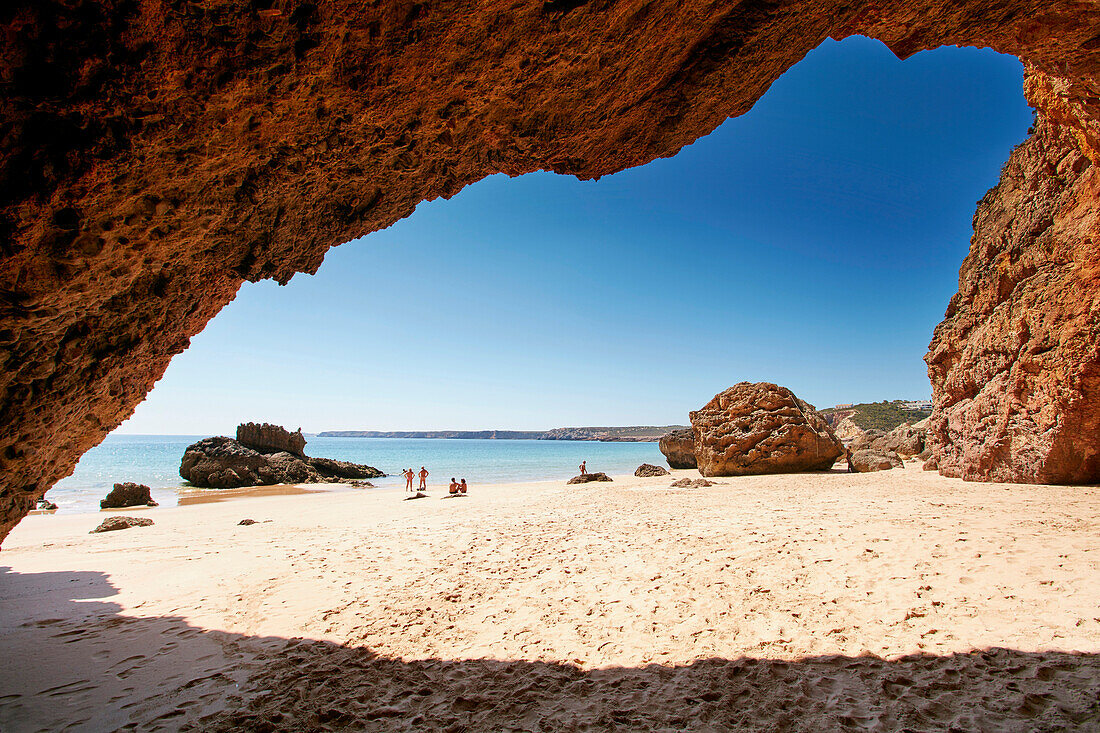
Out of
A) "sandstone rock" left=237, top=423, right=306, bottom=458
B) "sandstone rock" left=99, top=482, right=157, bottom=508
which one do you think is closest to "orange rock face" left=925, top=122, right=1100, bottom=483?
"sandstone rock" left=99, top=482, right=157, bottom=508

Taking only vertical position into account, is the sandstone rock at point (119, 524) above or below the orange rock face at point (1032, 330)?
below

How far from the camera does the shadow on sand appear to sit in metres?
3.05

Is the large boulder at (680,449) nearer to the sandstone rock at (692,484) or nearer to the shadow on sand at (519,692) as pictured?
the sandstone rock at (692,484)

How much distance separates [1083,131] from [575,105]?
27.9 ft

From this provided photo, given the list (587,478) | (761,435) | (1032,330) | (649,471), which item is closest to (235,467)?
(587,478)

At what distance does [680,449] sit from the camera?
2947cm

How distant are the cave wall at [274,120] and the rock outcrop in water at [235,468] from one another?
27545 millimetres

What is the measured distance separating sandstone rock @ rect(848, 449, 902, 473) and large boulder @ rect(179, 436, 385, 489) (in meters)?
31.3

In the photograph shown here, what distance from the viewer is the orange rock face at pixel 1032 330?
896 centimetres

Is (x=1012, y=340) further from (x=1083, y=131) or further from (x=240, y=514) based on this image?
(x=240, y=514)

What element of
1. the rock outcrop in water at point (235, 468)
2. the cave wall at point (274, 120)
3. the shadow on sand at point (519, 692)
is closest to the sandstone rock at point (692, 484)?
the shadow on sand at point (519, 692)

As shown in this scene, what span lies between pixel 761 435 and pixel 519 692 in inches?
690

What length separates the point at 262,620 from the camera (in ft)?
17.5

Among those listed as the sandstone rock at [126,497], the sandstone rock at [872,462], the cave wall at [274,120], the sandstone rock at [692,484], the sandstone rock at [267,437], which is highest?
the cave wall at [274,120]
